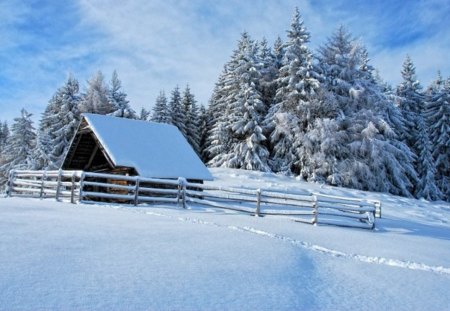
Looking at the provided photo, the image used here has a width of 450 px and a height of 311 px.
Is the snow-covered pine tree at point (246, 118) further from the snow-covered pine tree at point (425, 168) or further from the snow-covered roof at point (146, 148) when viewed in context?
the snow-covered pine tree at point (425, 168)

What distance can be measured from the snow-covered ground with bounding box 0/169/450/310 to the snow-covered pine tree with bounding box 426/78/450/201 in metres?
36.7

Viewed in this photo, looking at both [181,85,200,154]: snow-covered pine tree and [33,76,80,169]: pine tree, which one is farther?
[181,85,200,154]: snow-covered pine tree

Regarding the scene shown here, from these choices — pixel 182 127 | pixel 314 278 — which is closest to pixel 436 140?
pixel 182 127

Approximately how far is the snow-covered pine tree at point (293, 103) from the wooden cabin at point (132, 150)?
586 inches

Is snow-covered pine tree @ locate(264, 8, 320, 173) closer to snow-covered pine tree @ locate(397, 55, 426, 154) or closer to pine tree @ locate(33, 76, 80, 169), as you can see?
snow-covered pine tree @ locate(397, 55, 426, 154)

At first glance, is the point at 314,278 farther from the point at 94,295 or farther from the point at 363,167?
the point at 363,167

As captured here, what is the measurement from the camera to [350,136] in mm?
35812

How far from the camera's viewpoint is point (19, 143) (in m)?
48.3

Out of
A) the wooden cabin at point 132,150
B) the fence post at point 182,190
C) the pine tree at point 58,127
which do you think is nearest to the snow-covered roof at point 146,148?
the wooden cabin at point 132,150

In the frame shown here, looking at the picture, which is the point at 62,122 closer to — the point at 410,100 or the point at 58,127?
the point at 58,127

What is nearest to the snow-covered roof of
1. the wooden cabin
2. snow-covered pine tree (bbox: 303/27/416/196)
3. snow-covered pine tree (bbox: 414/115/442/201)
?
the wooden cabin

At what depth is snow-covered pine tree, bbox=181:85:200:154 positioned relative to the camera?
47.5 metres

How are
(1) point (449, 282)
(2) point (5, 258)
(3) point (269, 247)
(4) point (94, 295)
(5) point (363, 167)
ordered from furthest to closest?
(5) point (363, 167), (3) point (269, 247), (1) point (449, 282), (2) point (5, 258), (4) point (94, 295)

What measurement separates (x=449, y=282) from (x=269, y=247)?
11.3 ft
